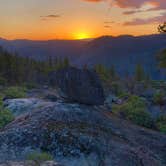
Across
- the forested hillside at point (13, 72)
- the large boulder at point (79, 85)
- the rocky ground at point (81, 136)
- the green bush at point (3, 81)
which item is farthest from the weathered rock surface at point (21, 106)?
the green bush at point (3, 81)

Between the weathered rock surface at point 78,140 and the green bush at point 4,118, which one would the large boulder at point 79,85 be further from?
the green bush at point 4,118

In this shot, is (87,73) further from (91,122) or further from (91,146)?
(91,146)

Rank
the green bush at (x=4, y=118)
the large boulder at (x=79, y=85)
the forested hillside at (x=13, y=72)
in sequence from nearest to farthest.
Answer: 1. the large boulder at (x=79, y=85)
2. the green bush at (x=4, y=118)
3. the forested hillside at (x=13, y=72)

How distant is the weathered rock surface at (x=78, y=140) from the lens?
49.2ft

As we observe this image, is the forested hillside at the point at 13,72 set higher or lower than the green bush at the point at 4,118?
lower

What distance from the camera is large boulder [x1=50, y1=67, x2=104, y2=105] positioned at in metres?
21.1

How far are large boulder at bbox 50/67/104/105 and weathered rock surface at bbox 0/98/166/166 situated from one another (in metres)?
1.21

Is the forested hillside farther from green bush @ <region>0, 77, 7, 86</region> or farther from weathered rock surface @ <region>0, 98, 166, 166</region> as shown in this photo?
weathered rock surface @ <region>0, 98, 166, 166</region>

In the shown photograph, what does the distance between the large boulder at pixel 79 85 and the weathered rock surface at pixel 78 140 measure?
1215mm

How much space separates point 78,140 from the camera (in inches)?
623

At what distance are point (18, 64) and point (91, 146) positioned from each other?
298 feet

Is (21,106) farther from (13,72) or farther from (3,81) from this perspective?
(13,72)

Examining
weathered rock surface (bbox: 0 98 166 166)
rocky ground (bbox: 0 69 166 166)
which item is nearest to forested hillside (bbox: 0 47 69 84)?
rocky ground (bbox: 0 69 166 166)

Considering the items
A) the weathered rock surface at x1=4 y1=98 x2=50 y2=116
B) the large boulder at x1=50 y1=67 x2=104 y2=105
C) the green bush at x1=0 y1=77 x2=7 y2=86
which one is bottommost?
the green bush at x1=0 y1=77 x2=7 y2=86
